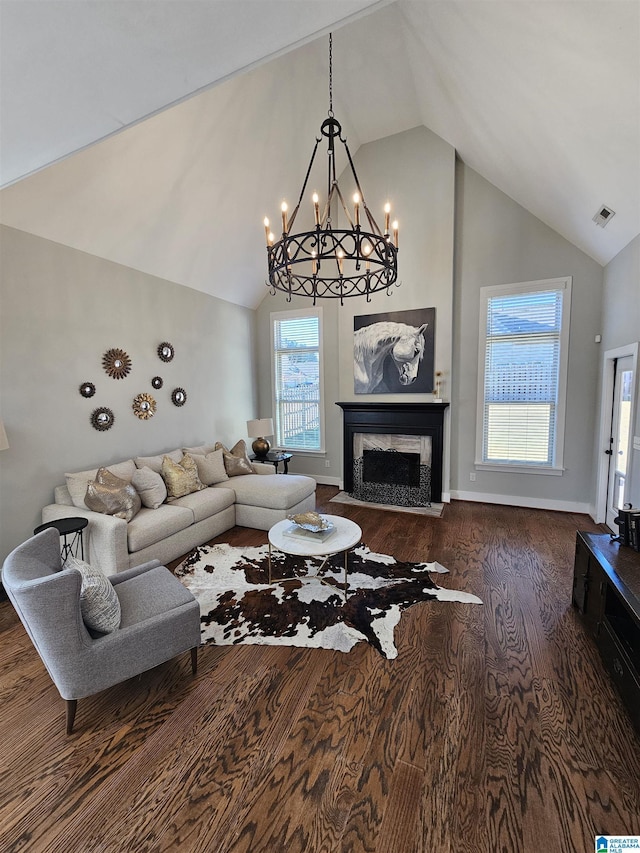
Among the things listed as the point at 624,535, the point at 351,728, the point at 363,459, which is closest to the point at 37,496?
the point at 351,728

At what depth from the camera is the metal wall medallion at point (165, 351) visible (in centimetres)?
460

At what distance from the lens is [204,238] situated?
4.61m

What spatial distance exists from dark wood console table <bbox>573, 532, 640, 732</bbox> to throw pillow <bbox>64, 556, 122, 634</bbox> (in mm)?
2598

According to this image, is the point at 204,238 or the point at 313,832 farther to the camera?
the point at 204,238

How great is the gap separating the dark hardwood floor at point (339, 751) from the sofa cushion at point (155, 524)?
93cm

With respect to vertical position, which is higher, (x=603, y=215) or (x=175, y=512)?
(x=603, y=215)

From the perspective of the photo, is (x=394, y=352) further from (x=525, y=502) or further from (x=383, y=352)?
(x=525, y=502)

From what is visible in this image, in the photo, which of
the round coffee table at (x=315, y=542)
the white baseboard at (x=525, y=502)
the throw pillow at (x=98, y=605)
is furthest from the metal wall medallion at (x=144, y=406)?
the white baseboard at (x=525, y=502)

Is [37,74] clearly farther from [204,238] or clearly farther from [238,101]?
[204,238]

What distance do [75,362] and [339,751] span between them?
12.6 feet

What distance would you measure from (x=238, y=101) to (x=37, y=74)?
2.84 m

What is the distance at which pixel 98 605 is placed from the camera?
184 cm

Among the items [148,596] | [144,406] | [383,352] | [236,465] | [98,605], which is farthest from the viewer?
[383,352]

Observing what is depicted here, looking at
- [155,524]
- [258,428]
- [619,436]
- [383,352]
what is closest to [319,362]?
[383,352]
